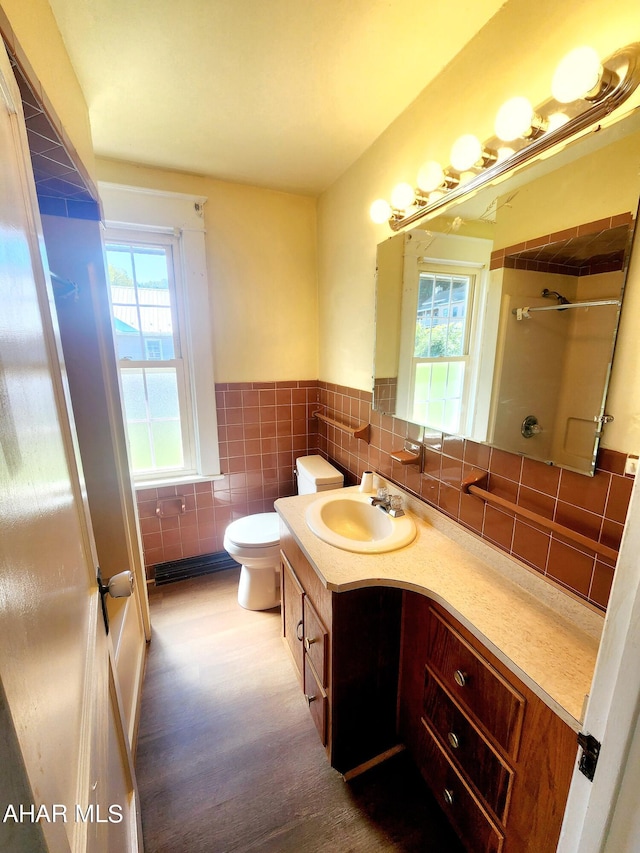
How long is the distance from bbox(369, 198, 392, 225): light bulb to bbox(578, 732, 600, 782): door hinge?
1.63m

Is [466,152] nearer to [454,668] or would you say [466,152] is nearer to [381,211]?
[381,211]

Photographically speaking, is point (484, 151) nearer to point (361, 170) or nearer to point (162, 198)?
point (361, 170)

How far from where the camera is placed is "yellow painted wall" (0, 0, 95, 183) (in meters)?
0.77

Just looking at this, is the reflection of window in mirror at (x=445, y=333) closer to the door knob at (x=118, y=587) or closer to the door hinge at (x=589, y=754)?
the door hinge at (x=589, y=754)

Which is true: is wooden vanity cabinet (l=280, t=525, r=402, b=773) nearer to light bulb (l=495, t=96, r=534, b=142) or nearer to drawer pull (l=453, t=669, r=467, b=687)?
drawer pull (l=453, t=669, r=467, b=687)

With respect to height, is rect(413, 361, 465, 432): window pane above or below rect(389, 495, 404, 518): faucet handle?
above

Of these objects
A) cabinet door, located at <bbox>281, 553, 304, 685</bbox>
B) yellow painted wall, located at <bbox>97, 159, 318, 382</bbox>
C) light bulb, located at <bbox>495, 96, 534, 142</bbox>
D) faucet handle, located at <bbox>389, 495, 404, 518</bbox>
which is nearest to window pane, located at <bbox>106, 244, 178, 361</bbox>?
yellow painted wall, located at <bbox>97, 159, 318, 382</bbox>

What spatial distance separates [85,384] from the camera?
1384 mm

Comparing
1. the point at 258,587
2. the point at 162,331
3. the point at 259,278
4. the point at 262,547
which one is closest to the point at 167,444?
the point at 162,331

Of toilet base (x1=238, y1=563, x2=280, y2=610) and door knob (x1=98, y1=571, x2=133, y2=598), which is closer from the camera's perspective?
door knob (x1=98, y1=571, x2=133, y2=598)

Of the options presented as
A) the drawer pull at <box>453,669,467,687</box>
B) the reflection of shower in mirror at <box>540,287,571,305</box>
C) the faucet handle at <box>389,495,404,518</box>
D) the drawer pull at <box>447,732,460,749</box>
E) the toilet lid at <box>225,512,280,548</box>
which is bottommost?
the drawer pull at <box>447,732,460,749</box>

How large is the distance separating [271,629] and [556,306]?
1.95 metres

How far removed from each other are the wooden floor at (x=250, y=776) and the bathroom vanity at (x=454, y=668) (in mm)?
106

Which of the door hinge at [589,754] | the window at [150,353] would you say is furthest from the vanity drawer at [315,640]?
the window at [150,353]
